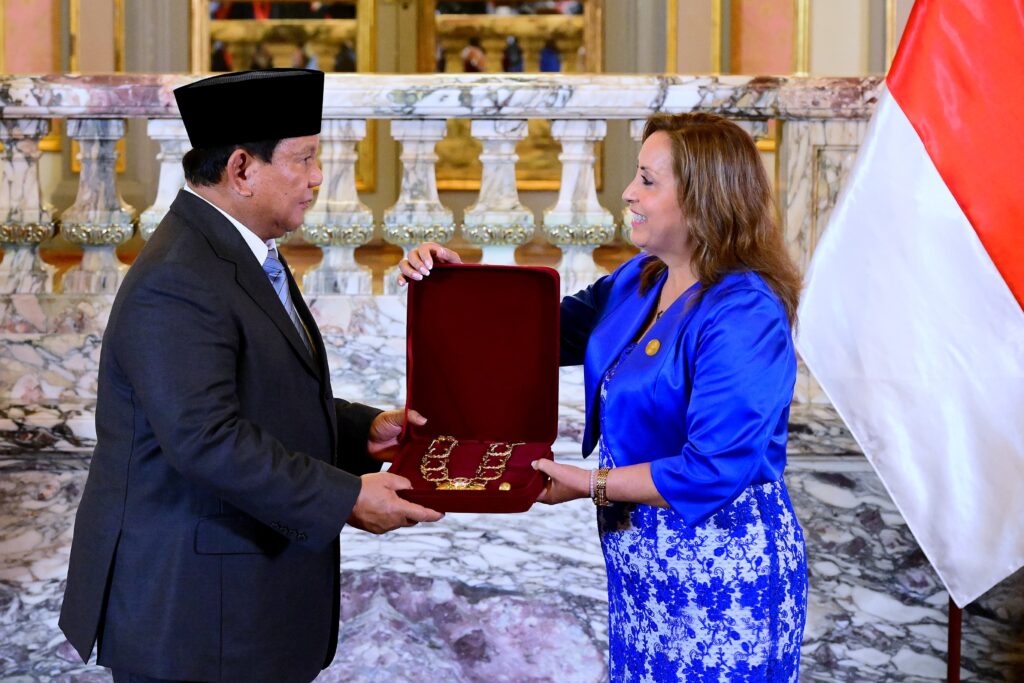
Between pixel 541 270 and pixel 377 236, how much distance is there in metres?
5.96

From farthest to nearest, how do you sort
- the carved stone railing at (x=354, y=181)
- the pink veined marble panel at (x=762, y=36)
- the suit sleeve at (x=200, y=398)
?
1. the pink veined marble panel at (x=762, y=36)
2. the carved stone railing at (x=354, y=181)
3. the suit sleeve at (x=200, y=398)

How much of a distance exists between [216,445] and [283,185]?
0.52m

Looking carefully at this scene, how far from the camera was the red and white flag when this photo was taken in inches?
125

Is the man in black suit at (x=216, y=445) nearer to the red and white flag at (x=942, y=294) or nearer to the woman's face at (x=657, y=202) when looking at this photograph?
the woman's face at (x=657, y=202)

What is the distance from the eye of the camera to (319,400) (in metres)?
2.50

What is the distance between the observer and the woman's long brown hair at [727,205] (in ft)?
7.99

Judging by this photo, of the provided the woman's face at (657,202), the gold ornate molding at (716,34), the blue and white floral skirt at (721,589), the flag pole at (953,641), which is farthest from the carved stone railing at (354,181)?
the gold ornate molding at (716,34)

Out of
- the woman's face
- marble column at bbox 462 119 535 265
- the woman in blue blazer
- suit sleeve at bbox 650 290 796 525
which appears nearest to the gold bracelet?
the woman in blue blazer

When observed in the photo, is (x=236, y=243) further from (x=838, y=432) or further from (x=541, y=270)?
(x=838, y=432)

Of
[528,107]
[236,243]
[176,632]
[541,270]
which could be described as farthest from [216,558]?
[528,107]

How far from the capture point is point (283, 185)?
2424 mm

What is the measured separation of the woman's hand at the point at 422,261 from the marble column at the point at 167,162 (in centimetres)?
152

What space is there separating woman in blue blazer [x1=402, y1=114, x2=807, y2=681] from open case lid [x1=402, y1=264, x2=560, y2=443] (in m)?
0.26

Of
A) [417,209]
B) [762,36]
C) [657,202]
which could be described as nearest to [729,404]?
[657,202]
